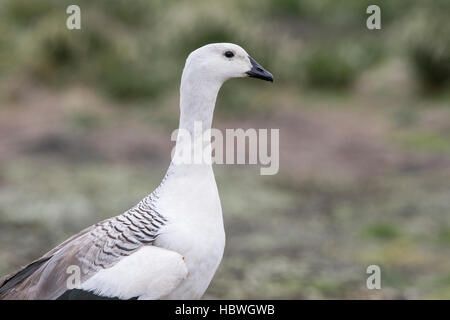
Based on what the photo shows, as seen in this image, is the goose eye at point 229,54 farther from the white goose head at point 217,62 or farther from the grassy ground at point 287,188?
the grassy ground at point 287,188

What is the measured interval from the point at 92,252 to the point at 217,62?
1.32m

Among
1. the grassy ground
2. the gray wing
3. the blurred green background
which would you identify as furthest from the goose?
the blurred green background

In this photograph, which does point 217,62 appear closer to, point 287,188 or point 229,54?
point 229,54

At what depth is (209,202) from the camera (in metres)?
4.18

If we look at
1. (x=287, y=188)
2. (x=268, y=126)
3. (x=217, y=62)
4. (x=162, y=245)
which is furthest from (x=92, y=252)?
(x=268, y=126)

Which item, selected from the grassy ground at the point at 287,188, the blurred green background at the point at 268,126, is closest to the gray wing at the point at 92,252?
the grassy ground at the point at 287,188

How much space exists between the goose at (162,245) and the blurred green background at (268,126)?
8.58ft

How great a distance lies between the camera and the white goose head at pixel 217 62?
4348mm

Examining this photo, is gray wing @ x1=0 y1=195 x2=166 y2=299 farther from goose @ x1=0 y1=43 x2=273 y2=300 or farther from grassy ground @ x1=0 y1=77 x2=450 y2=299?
grassy ground @ x1=0 y1=77 x2=450 y2=299

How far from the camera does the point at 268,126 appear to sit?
40.4ft

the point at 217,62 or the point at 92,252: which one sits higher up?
the point at 217,62
